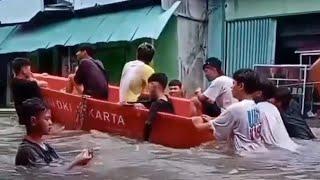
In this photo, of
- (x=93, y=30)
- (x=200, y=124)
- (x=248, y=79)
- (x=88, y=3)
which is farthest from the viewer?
(x=88, y=3)

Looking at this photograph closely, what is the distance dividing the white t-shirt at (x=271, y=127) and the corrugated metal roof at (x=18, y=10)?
590 inches

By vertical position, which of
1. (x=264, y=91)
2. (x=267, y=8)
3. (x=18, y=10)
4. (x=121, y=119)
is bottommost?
(x=121, y=119)

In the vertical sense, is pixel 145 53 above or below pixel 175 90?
above

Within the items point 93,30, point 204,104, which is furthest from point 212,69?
point 93,30

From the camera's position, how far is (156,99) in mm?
9609

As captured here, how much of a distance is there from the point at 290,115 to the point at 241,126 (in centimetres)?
187

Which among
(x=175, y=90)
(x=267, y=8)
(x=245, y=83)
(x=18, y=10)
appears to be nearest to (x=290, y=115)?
(x=245, y=83)

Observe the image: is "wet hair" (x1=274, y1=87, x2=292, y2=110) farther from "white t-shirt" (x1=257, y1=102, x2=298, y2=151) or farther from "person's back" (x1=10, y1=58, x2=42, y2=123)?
"person's back" (x1=10, y1=58, x2=42, y2=123)

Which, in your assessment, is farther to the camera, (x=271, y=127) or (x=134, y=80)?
(x=134, y=80)

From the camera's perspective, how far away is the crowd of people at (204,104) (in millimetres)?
5660

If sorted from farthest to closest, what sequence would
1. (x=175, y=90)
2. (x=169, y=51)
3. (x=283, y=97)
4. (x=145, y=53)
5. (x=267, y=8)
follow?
(x=169, y=51), (x=267, y=8), (x=175, y=90), (x=145, y=53), (x=283, y=97)

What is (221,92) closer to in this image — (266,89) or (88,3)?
(266,89)

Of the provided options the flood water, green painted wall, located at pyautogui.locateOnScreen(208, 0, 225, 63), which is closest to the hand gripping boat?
the flood water

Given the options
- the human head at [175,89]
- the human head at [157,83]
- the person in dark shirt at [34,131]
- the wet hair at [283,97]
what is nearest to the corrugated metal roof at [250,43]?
the human head at [175,89]
